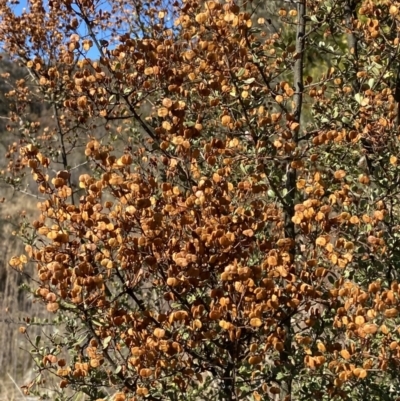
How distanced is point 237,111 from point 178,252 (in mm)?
664

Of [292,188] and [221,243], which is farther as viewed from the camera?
[292,188]

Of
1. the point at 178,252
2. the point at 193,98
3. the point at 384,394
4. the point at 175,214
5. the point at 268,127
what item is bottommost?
the point at 384,394

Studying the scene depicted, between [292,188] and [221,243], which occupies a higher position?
[292,188]

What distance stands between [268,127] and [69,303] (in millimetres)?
905

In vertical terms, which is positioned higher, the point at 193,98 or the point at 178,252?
the point at 193,98

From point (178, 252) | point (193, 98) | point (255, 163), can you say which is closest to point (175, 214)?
point (178, 252)

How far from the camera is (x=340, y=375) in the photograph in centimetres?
159

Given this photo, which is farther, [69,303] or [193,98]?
[193,98]

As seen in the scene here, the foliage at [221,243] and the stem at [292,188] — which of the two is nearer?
the foliage at [221,243]

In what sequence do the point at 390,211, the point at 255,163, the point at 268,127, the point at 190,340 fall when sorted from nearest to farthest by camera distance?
1. the point at 190,340
2. the point at 255,163
3. the point at 268,127
4. the point at 390,211

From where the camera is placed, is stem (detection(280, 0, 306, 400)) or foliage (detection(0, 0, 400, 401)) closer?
foliage (detection(0, 0, 400, 401))

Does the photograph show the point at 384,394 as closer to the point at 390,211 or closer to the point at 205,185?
the point at 390,211

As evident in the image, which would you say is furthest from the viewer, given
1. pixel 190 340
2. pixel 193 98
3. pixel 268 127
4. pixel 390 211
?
pixel 193 98

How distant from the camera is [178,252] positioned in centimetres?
164
